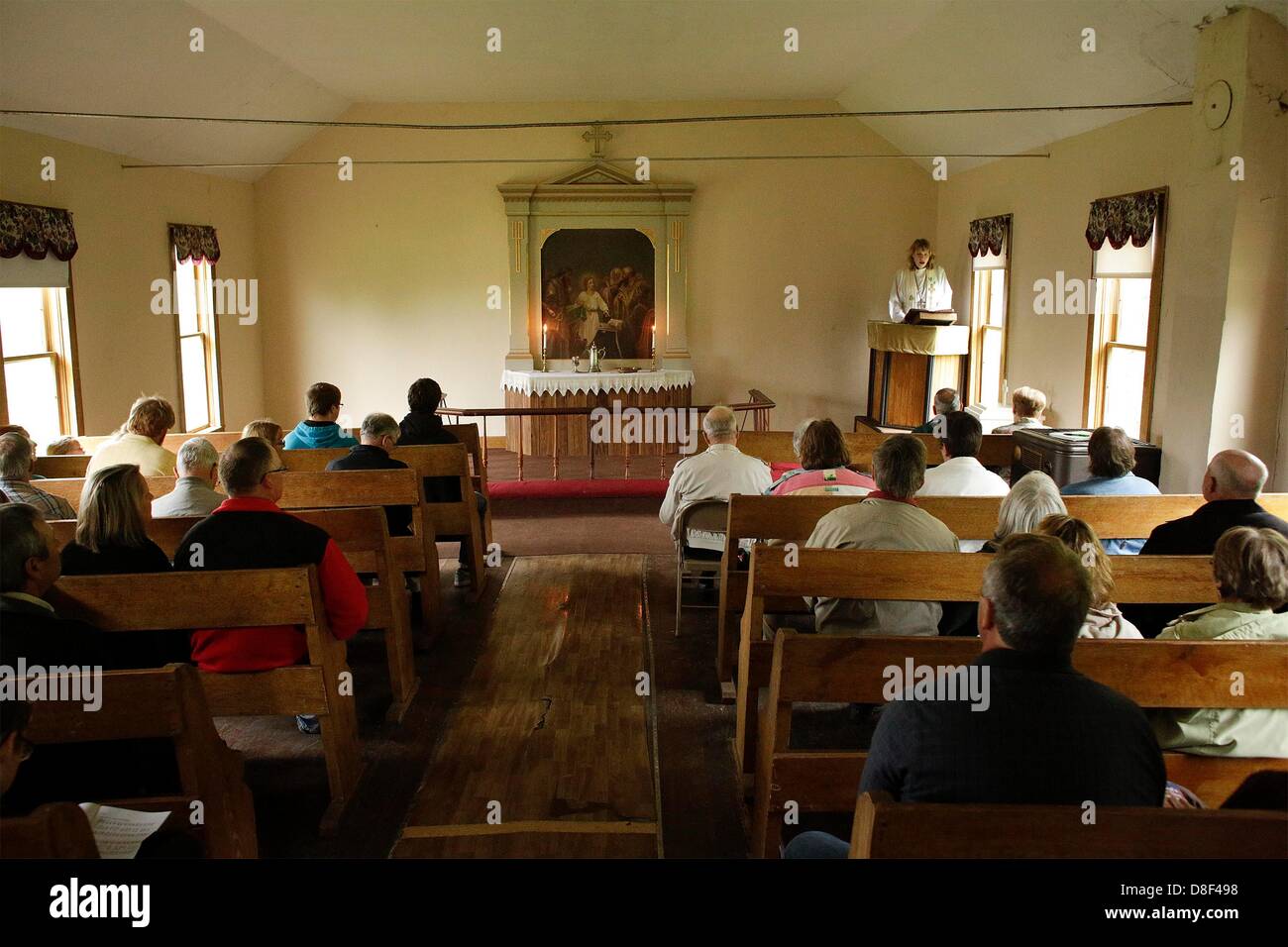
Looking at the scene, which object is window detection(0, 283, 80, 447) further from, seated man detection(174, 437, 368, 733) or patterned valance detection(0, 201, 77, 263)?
seated man detection(174, 437, 368, 733)

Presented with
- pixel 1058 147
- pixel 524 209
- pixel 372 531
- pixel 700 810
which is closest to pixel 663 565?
pixel 372 531

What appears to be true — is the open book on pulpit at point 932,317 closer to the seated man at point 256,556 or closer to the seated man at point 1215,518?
the seated man at point 1215,518

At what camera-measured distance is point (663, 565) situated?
605 cm

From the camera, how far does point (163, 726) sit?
2248 millimetres

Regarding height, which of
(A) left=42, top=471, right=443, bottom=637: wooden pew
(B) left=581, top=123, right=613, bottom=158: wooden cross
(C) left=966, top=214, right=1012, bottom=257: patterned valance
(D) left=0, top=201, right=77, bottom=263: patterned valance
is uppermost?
(B) left=581, top=123, right=613, bottom=158: wooden cross

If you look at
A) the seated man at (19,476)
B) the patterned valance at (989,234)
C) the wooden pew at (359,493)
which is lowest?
the wooden pew at (359,493)

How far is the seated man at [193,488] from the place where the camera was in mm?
3971

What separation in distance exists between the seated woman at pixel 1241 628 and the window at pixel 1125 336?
4.25 m

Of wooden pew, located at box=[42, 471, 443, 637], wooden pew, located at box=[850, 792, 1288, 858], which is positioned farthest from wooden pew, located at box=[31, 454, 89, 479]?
wooden pew, located at box=[850, 792, 1288, 858]

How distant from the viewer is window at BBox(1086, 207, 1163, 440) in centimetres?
644

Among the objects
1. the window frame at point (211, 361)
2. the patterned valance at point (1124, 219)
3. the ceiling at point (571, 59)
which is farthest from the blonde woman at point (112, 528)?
the window frame at point (211, 361)

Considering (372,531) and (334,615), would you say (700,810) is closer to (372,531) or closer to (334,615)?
(334,615)

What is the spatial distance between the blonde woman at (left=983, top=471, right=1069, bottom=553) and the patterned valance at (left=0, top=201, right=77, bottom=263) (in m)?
6.10

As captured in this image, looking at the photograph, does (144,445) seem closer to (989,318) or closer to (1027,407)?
(1027,407)
